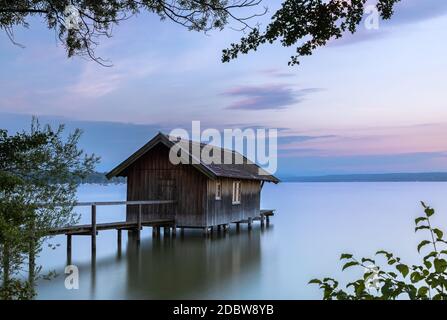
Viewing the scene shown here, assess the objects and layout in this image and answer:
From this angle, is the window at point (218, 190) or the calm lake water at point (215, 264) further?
the window at point (218, 190)

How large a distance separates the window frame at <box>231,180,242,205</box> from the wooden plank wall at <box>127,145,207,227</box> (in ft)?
14.5

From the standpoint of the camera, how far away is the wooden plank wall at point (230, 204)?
2723cm

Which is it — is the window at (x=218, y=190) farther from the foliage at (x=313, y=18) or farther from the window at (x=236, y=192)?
the foliage at (x=313, y=18)

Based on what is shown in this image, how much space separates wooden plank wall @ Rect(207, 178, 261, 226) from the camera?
A: 27.2 meters

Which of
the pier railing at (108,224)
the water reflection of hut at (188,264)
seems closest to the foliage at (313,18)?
the water reflection of hut at (188,264)

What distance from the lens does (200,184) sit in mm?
26656

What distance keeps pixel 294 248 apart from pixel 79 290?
14.6 m

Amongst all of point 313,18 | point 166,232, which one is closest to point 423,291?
point 313,18

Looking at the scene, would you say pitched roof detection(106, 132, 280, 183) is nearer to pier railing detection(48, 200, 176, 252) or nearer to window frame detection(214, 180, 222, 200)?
window frame detection(214, 180, 222, 200)

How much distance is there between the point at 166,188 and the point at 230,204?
4707mm

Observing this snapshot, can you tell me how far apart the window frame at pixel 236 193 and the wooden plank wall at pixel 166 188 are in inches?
174

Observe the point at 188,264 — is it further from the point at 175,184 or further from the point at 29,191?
the point at 29,191

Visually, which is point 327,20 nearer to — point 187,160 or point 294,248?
point 187,160
